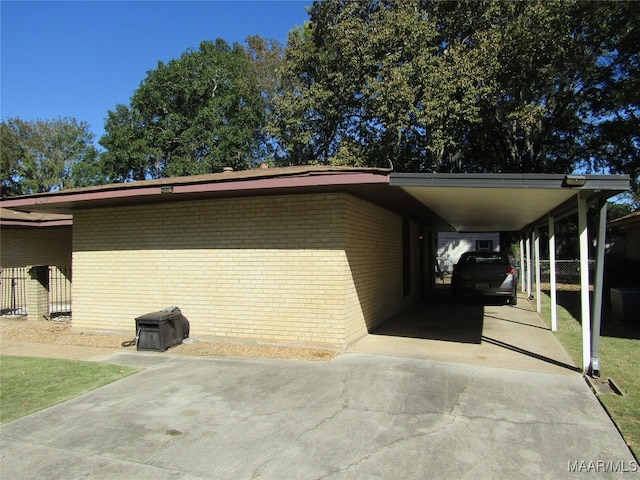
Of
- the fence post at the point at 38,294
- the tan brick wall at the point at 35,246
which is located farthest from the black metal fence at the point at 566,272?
the tan brick wall at the point at 35,246

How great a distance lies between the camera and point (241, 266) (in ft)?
26.8

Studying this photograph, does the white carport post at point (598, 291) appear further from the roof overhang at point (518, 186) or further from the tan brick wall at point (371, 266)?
the tan brick wall at point (371, 266)

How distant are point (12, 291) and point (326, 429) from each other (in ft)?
44.7

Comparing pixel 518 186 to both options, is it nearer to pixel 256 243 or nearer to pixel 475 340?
pixel 475 340

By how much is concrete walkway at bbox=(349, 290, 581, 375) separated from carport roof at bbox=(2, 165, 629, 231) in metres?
2.42

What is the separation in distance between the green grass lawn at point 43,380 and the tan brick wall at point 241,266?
205cm

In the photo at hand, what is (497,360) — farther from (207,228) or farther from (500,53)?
(500,53)

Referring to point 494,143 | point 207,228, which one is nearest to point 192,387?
point 207,228

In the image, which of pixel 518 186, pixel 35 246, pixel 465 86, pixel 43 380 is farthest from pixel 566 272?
pixel 43 380

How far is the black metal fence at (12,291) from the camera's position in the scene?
1375 cm

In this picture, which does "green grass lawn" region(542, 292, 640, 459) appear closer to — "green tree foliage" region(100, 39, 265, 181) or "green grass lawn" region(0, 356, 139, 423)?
"green grass lawn" region(0, 356, 139, 423)

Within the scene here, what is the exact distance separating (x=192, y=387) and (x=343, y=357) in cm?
239

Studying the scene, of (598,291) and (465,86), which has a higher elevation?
(465,86)

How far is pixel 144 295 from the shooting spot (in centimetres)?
909
